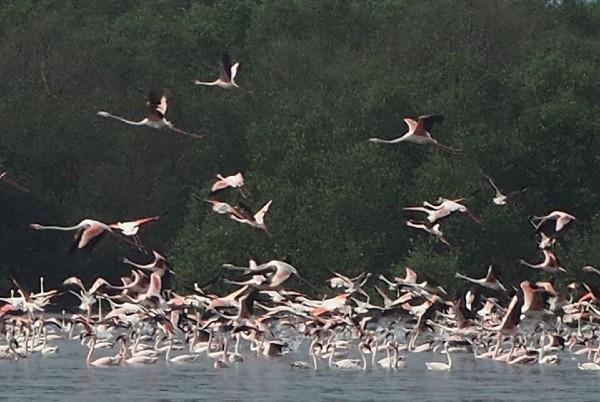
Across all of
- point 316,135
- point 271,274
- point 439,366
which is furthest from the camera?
point 316,135

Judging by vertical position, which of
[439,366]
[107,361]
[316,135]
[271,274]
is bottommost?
[439,366]

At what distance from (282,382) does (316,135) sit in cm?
2484

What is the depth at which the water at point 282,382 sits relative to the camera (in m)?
35.6

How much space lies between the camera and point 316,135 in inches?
2474

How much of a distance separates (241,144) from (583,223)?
1473cm

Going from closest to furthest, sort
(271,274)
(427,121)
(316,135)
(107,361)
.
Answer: (427,121), (107,361), (271,274), (316,135)

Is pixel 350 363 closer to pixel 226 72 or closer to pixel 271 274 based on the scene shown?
pixel 271 274

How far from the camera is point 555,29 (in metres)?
79.8

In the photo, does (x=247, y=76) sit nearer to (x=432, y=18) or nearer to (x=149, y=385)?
(x=432, y=18)

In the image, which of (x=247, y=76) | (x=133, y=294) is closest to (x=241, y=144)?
(x=247, y=76)

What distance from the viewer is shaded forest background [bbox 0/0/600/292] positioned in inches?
2352

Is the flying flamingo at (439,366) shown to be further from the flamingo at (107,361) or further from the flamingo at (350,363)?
the flamingo at (107,361)

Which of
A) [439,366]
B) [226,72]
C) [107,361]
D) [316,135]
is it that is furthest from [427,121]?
[316,135]

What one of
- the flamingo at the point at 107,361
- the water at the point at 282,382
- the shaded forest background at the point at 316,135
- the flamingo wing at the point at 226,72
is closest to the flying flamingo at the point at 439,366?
the water at the point at 282,382
